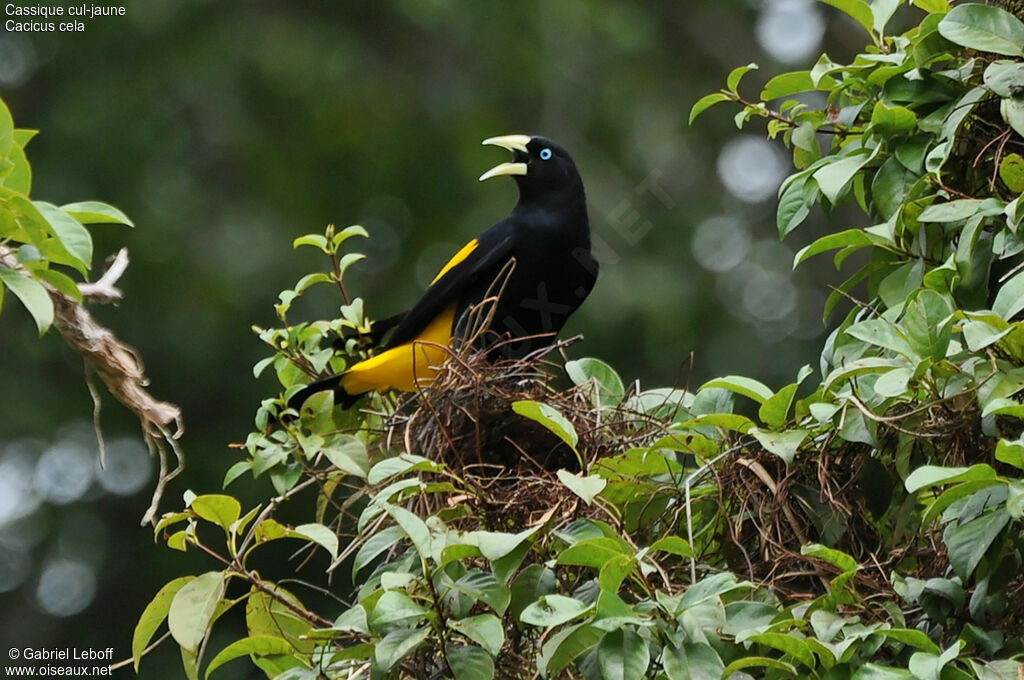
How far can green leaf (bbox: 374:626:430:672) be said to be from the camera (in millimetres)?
1896

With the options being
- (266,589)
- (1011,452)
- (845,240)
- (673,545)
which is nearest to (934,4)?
(845,240)

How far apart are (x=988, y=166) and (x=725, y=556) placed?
79cm

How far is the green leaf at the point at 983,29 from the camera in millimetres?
2053

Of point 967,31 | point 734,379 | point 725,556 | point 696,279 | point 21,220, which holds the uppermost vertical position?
point 967,31

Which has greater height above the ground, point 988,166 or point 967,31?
point 967,31

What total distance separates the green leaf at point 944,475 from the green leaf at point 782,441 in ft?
1.16

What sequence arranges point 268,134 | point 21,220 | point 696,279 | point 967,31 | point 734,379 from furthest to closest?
point 268,134 → point 696,279 → point 734,379 → point 967,31 → point 21,220

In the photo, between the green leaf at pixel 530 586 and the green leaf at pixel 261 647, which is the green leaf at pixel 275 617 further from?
the green leaf at pixel 530 586

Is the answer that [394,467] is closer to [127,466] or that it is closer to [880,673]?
[880,673]

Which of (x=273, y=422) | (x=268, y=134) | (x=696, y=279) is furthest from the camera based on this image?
(x=268, y=134)

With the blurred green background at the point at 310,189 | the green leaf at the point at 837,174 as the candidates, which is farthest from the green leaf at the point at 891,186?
the blurred green background at the point at 310,189

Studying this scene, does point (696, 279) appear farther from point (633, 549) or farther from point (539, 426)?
point (633, 549)

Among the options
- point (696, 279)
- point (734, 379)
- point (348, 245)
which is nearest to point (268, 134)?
point (348, 245)

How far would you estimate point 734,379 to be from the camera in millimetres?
2223
